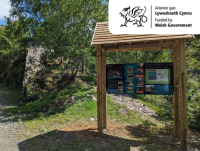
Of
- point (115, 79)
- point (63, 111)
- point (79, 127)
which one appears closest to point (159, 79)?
point (115, 79)

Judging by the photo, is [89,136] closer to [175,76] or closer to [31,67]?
[175,76]

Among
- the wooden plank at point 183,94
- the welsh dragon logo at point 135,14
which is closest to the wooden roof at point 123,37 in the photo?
the wooden plank at point 183,94

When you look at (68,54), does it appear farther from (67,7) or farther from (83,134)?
(83,134)

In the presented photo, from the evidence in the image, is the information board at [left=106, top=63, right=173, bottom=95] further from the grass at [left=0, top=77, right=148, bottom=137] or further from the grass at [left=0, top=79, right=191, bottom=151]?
the grass at [left=0, top=77, right=148, bottom=137]

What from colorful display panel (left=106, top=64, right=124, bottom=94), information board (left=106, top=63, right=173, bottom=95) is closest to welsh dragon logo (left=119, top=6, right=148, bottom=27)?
information board (left=106, top=63, right=173, bottom=95)

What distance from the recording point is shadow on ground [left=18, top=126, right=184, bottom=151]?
4238 millimetres

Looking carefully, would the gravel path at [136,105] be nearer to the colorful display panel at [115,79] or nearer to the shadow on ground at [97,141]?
the shadow on ground at [97,141]

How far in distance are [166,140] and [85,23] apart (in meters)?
7.31

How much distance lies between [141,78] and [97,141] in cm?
247

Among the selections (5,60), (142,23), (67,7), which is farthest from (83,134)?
(5,60)

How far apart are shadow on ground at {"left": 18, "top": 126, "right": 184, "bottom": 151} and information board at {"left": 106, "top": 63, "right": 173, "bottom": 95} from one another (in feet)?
4.95

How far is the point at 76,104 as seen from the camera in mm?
7738

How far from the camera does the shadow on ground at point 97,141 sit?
4238 millimetres

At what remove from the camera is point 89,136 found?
5047mm
